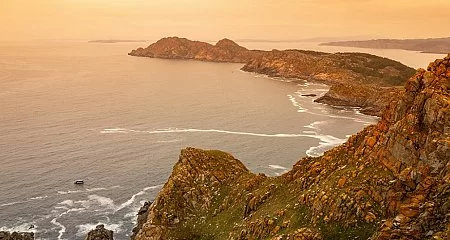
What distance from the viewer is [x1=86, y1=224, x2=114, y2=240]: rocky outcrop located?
6612cm

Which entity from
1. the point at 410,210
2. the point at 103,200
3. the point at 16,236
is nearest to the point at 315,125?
the point at 103,200

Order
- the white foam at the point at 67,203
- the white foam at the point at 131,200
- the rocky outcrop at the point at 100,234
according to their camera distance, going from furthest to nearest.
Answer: the white foam at the point at 131,200 → the white foam at the point at 67,203 → the rocky outcrop at the point at 100,234

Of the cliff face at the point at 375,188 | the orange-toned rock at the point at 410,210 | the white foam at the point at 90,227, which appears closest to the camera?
the orange-toned rock at the point at 410,210

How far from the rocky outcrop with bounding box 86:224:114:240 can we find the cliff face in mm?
19454

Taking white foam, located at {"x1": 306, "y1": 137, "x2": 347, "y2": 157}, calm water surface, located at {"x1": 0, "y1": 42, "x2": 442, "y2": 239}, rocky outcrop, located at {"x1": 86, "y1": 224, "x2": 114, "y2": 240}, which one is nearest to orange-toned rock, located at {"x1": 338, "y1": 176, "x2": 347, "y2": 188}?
rocky outcrop, located at {"x1": 86, "y1": 224, "x2": 114, "y2": 240}

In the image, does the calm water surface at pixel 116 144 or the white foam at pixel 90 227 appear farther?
the calm water surface at pixel 116 144

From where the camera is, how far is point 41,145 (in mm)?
115000

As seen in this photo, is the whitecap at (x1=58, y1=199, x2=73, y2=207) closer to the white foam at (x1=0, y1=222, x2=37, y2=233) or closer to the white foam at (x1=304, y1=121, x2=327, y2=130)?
the white foam at (x1=0, y1=222, x2=37, y2=233)

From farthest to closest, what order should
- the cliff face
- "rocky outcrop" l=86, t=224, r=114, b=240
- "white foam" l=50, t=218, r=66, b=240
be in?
"white foam" l=50, t=218, r=66, b=240, "rocky outcrop" l=86, t=224, r=114, b=240, the cliff face

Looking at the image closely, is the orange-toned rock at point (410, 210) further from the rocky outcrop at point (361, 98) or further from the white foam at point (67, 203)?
the rocky outcrop at point (361, 98)

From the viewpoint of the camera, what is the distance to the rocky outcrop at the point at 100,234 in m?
66.1

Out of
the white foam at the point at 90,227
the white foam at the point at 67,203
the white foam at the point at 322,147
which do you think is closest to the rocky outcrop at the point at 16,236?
the white foam at the point at 90,227

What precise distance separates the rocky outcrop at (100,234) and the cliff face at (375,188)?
19454 millimetres

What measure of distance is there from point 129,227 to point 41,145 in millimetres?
53783
